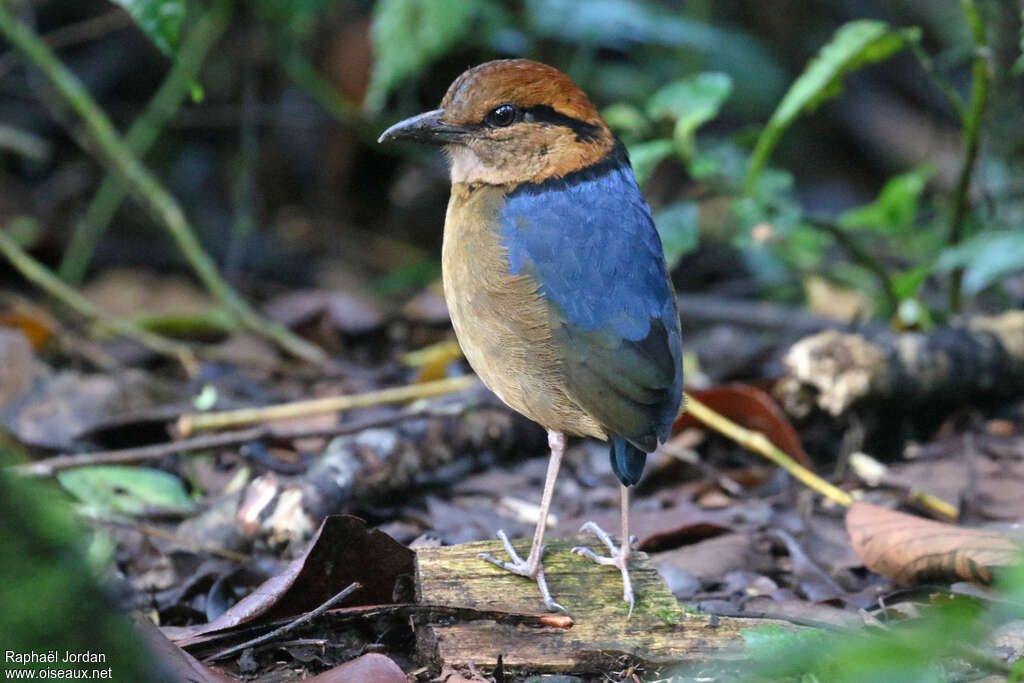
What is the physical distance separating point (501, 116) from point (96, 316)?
319 cm

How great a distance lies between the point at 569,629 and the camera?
2996 millimetres

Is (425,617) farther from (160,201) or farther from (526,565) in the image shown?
(160,201)

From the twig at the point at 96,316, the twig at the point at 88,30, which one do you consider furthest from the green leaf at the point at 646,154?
the twig at the point at 88,30

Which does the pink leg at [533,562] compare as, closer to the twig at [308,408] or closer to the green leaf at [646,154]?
the twig at [308,408]

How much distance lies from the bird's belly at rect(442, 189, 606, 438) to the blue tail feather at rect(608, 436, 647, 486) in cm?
9

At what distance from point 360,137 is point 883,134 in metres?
4.37

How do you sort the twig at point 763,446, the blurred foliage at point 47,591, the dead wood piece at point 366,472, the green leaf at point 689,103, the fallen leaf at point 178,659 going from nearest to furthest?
the blurred foliage at point 47,591, the fallen leaf at point 178,659, the dead wood piece at point 366,472, the twig at point 763,446, the green leaf at point 689,103

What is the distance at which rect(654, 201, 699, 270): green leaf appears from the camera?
512cm

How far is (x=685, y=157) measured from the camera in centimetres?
536

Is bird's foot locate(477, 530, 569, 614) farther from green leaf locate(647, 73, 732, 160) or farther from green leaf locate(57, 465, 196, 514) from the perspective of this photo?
green leaf locate(647, 73, 732, 160)

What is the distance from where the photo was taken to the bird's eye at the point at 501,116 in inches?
146

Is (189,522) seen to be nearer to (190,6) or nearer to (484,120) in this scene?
(484,120)

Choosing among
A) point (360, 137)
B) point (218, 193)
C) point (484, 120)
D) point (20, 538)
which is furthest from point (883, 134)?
point (20, 538)

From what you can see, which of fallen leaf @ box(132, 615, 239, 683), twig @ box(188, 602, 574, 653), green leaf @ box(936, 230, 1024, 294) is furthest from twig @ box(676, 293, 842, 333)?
fallen leaf @ box(132, 615, 239, 683)
